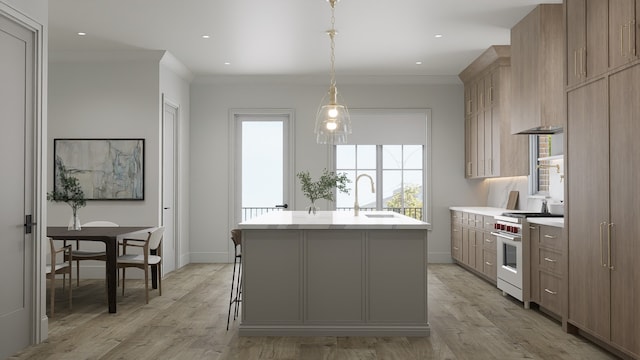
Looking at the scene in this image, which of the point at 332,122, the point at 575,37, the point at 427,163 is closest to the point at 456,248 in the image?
the point at 427,163

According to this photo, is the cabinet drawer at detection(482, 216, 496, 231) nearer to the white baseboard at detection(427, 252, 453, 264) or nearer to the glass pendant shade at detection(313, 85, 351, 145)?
the white baseboard at detection(427, 252, 453, 264)

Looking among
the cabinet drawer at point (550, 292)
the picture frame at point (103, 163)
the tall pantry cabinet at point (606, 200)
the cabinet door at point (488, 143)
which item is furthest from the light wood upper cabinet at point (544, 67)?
the picture frame at point (103, 163)

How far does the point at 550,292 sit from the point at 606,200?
138 cm

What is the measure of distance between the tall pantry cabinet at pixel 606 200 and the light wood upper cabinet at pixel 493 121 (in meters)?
2.61

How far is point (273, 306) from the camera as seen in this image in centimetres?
456

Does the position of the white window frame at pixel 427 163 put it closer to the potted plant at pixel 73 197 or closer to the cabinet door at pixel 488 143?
the cabinet door at pixel 488 143

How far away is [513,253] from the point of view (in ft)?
19.2

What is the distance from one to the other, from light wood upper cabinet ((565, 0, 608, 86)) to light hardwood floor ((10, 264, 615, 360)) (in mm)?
2054

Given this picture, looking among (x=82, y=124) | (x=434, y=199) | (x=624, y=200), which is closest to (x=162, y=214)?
(x=82, y=124)

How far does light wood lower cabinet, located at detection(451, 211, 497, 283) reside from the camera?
679cm

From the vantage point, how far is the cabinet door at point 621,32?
3684 millimetres

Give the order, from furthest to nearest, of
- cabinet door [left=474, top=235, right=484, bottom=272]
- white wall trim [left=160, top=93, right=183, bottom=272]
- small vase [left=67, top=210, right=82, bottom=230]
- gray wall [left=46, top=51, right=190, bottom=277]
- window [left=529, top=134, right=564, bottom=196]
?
1. white wall trim [left=160, top=93, right=183, bottom=272]
2. gray wall [left=46, top=51, right=190, bottom=277]
3. cabinet door [left=474, top=235, right=484, bottom=272]
4. window [left=529, top=134, right=564, bottom=196]
5. small vase [left=67, top=210, right=82, bottom=230]

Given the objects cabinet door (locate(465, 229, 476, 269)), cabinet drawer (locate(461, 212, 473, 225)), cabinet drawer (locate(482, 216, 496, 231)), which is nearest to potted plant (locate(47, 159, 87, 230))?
cabinet drawer (locate(482, 216, 496, 231))

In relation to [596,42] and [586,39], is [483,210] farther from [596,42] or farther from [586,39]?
[596,42]
